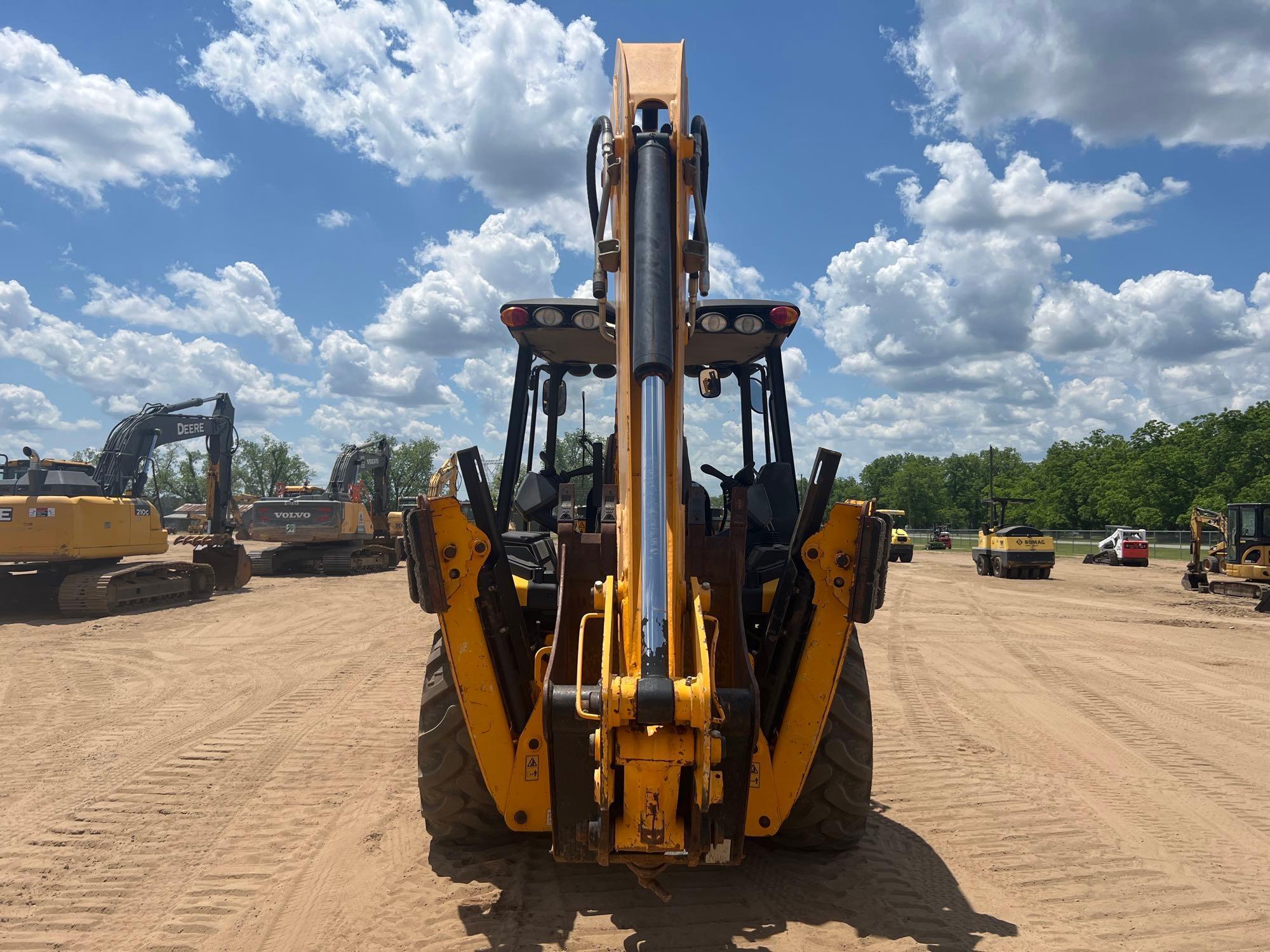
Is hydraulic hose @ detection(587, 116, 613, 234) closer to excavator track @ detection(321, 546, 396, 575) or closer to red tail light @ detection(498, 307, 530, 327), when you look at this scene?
red tail light @ detection(498, 307, 530, 327)

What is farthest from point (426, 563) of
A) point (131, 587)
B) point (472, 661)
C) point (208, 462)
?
point (208, 462)

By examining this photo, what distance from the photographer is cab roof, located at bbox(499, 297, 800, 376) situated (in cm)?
425

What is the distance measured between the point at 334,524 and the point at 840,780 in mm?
19855

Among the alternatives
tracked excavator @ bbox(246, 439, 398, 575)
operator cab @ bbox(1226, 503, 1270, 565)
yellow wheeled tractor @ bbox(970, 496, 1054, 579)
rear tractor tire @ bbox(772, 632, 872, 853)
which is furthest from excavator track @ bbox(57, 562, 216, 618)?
operator cab @ bbox(1226, 503, 1270, 565)

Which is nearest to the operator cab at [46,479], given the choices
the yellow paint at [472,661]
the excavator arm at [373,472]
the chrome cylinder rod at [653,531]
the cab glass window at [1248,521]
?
the excavator arm at [373,472]

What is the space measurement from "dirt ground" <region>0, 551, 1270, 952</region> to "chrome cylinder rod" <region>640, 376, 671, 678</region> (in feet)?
4.53

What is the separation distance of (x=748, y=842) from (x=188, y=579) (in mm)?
15491

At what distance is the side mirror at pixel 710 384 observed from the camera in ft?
16.4

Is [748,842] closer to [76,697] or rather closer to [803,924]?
[803,924]

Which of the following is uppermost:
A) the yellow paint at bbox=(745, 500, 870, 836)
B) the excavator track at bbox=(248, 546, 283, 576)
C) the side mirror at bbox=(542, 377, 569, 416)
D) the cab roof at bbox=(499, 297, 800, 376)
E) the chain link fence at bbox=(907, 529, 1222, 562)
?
the cab roof at bbox=(499, 297, 800, 376)

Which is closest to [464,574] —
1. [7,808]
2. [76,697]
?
[7,808]

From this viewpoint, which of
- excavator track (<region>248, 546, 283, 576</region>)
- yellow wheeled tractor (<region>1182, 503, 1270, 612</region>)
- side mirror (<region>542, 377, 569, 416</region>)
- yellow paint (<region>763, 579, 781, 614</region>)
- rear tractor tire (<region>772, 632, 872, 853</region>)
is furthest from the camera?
excavator track (<region>248, 546, 283, 576</region>)

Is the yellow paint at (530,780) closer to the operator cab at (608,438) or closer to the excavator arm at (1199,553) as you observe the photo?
the operator cab at (608,438)

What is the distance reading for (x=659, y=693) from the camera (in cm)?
248
